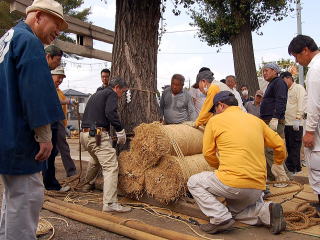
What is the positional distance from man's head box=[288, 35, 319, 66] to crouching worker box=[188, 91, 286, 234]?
3.58 feet

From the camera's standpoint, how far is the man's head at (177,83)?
257 inches

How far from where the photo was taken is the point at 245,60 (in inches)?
491

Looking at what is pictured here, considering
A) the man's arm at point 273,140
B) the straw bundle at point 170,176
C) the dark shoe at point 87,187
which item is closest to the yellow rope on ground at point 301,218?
the man's arm at point 273,140

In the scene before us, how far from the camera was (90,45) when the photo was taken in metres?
9.20

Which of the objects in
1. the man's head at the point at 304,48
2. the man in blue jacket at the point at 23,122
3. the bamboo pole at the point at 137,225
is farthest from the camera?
the man's head at the point at 304,48

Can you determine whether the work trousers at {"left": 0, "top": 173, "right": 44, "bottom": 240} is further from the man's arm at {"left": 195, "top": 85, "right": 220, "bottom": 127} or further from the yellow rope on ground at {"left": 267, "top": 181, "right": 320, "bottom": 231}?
the man's arm at {"left": 195, "top": 85, "right": 220, "bottom": 127}

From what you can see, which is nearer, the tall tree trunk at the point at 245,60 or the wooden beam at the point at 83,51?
the wooden beam at the point at 83,51

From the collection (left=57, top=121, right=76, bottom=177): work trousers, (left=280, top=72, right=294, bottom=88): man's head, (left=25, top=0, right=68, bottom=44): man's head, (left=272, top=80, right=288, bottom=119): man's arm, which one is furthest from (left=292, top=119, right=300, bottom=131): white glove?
(left=25, top=0, right=68, bottom=44): man's head

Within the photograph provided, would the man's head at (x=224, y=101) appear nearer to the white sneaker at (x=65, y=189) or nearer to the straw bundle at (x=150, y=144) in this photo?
the straw bundle at (x=150, y=144)

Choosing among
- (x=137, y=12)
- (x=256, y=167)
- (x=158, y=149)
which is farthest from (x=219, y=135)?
(x=137, y=12)

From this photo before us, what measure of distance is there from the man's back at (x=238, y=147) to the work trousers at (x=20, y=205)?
2080 millimetres

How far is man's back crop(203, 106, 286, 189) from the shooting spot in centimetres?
409

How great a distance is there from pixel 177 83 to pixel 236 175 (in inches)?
109

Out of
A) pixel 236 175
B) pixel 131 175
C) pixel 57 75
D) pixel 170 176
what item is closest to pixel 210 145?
pixel 236 175
